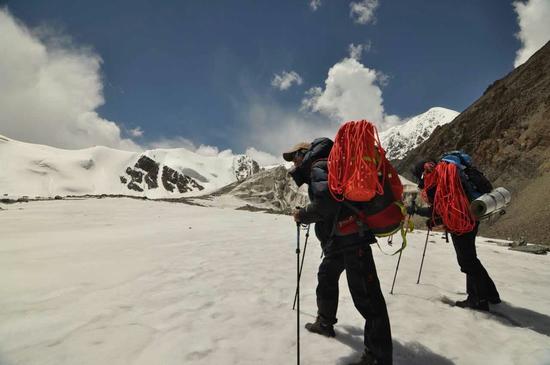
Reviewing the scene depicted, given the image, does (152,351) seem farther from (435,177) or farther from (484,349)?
(435,177)

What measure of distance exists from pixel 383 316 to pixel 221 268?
14.3 feet

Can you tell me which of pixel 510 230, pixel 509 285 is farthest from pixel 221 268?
pixel 510 230

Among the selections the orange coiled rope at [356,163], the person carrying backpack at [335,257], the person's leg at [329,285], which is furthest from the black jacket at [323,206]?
the person's leg at [329,285]

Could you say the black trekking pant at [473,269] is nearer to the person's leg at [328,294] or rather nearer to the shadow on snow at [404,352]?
the shadow on snow at [404,352]

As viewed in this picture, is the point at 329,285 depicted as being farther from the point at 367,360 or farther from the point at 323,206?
the point at 323,206

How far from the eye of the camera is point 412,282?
6.73 metres

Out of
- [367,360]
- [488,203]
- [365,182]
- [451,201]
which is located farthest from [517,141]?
[367,360]

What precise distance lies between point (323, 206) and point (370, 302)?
3.70 ft

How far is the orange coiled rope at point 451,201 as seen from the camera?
514 cm

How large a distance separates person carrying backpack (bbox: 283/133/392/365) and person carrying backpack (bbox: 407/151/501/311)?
Answer: 2373 millimetres

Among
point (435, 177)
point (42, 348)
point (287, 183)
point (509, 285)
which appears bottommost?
point (42, 348)

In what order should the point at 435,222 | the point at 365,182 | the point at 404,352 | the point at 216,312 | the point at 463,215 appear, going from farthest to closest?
the point at 435,222, the point at 463,215, the point at 216,312, the point at 404,352, the point at 365,182

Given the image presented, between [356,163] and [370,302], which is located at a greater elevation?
[356,163]

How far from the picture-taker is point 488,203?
4.79 metres
